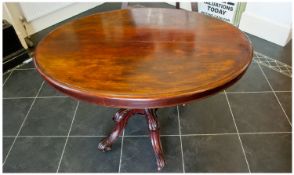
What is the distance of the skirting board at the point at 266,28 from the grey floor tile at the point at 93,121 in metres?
1.75

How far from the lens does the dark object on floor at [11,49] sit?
90.1 inches

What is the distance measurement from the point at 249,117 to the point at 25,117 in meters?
1.60

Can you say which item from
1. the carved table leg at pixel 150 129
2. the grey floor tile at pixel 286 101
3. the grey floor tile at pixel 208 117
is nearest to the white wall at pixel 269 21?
the grey floor tile at pixel 286 101

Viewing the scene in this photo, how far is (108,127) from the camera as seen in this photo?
1707 millimetres

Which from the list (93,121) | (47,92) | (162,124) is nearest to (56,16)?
(47,92)

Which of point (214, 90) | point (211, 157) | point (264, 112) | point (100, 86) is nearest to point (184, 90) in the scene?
point (214, 90)

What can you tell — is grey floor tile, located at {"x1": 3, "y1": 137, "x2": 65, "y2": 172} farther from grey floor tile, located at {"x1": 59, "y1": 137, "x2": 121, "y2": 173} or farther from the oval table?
the oval table

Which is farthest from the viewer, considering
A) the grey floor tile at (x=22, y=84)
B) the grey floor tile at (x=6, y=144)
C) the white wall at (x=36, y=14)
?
the white wall at (x=36, y=14)

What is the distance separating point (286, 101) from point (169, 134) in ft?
3.02

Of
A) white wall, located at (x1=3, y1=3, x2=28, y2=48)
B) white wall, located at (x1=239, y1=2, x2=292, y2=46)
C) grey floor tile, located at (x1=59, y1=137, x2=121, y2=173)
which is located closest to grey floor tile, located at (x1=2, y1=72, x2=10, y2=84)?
white wall, located at (x1=3, y1=3, x2=28, y2=48)

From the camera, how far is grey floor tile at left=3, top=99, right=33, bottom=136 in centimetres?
175

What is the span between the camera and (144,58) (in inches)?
42.0

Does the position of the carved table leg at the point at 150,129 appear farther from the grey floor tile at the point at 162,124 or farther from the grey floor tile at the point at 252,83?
the grey floor tile at the point at 252,83

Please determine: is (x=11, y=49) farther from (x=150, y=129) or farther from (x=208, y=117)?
(x=208, y=117)
